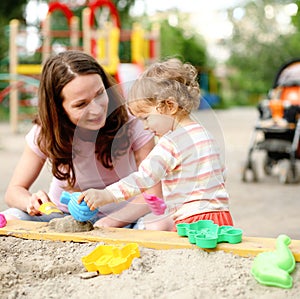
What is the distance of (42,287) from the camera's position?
172 centimetres

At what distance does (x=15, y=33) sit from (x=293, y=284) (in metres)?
10.1

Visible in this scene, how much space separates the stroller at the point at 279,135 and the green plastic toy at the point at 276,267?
384cm

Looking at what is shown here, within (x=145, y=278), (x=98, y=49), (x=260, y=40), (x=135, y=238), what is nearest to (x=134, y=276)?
(x=145, y=278)

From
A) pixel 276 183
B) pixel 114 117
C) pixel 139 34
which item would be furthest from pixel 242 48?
pixel 114 117

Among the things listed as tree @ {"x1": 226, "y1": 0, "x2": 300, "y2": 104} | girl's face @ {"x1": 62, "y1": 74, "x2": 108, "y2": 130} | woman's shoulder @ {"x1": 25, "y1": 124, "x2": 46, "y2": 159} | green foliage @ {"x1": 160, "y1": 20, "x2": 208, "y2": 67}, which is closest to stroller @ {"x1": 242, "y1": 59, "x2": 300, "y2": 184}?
woman's shoulder @ {"x1": 25, "y1": 124, "x2": 46, "y2": 159}

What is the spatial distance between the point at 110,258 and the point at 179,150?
0.47 metres

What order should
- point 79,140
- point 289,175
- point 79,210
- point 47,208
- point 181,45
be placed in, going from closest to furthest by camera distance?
point 79,210, point 47,208, point 79,140, point 289,175, point 181,45

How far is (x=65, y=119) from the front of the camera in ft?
7.85

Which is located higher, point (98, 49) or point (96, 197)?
point (98, 49)

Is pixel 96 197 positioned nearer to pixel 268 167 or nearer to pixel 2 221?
pixel 2 221

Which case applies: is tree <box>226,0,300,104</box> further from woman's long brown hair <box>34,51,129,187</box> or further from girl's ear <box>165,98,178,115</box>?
girl's ear <box>165,98,178,115</box>

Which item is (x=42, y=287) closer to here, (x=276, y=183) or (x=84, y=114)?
(x=84, y=114)

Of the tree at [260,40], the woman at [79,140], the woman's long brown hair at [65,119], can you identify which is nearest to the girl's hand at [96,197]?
the woman at [79,140]

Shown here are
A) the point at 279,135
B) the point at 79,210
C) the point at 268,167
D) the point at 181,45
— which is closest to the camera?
the point at 79,210
